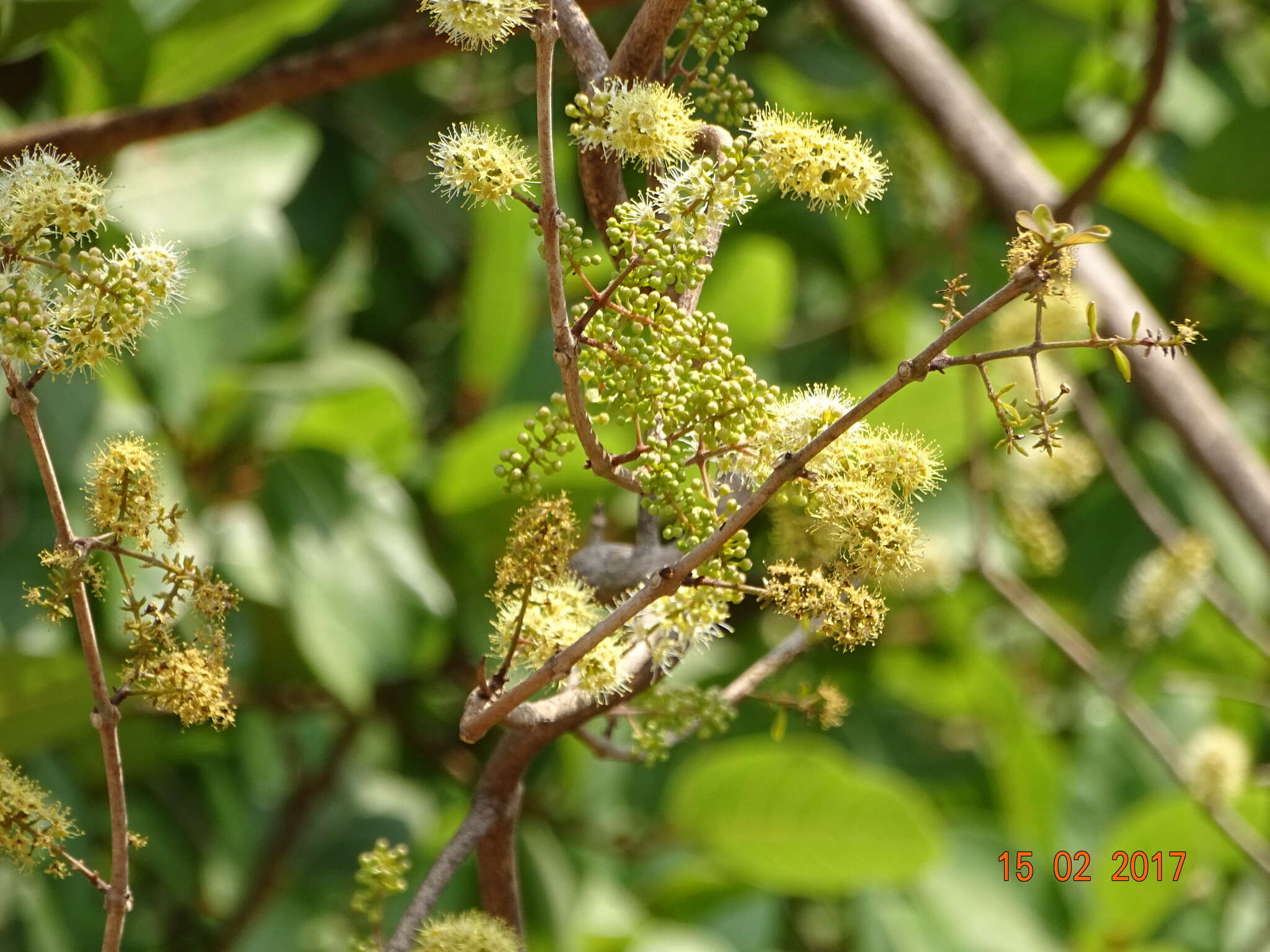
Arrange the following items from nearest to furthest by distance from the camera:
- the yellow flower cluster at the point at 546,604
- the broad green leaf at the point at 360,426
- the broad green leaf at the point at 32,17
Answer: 1. the yellow flower cluster at the point at 546,604
2. the broad green leaf at the point at 32,17
3. the broad green leaf at the point at 360,426

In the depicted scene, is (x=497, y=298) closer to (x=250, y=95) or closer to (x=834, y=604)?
(x=250, y=95)

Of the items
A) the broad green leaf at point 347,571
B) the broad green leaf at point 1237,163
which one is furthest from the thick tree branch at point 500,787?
the broad green leaf at point 1237,163

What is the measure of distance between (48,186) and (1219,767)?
5.92ft

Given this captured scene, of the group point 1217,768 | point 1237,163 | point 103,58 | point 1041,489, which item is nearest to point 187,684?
point 103,58

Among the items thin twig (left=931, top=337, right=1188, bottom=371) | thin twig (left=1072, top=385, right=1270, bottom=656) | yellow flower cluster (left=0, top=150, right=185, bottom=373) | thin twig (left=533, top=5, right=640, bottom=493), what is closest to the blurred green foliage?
thin twig (left=1072, top=385, right=1270, bottom=656)

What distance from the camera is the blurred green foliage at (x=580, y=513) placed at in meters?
1.62

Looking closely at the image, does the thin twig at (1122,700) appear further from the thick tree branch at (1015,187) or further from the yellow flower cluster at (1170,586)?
the thick tree branch at (1015,187)

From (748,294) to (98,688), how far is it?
1425 mm

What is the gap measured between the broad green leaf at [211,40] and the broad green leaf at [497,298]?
13.4 inches

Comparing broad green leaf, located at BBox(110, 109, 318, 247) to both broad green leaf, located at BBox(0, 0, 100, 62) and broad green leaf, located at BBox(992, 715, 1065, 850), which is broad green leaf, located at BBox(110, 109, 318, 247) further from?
broad green leaf, located at BBox(992, 715, 1065, 850)

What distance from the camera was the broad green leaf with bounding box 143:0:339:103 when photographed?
1508mm

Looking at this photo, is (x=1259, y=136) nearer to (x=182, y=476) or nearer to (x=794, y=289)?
(x=794, y=289)

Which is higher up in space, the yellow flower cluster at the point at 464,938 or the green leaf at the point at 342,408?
the green leaf at the point at 342,408

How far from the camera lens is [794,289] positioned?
260 cm
